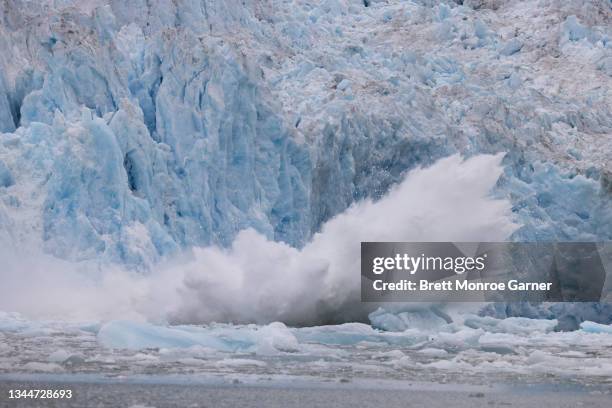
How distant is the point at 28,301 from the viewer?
50.6 ft

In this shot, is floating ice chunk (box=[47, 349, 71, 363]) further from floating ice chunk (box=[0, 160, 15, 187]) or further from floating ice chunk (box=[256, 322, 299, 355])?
floating ice chunk (box=[0, 160, 15, 187])

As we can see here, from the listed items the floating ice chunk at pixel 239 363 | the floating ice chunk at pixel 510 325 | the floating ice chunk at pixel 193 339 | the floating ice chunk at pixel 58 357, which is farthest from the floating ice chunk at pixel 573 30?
the floating ice chunk at pixel 58 357

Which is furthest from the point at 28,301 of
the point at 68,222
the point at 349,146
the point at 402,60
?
the point at 402,60

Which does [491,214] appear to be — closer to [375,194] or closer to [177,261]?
[375,194]

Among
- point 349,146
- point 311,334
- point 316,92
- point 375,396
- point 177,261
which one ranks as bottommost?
point 375,396

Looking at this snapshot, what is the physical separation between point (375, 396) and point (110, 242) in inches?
310

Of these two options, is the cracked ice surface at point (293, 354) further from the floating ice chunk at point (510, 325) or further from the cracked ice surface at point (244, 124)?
the cracked ice surface at point (244, 124)

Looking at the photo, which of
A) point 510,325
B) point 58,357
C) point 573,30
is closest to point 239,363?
point 58,357

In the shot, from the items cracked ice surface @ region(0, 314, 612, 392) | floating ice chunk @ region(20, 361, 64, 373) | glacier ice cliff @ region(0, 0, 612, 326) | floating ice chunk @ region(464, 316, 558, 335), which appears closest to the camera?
floating ice chunk @ region(20, 361, 64, 373)

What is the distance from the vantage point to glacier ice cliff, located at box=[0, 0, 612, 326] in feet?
54.1

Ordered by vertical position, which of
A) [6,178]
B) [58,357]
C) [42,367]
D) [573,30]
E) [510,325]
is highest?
[573,30]

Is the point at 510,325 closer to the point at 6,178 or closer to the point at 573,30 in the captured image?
the point at 6,178

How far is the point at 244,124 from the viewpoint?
18.9m

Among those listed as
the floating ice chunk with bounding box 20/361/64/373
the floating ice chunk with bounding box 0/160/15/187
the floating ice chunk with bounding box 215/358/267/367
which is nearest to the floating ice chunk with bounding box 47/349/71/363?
the floating ice chunk with bounding box 20/361/64/373
